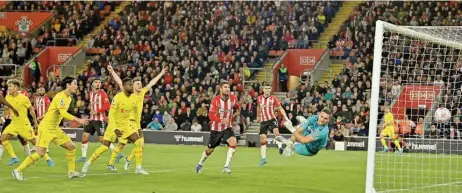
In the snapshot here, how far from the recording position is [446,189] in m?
16.9

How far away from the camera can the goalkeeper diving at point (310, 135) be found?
1505cm

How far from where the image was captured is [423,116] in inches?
1051

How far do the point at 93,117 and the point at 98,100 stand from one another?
2.03ft

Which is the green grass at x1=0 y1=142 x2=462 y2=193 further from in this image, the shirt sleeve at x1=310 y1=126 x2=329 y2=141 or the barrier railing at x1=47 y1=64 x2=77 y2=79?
the barrier railing at x1=47 y1=64 x2=77 y2=79

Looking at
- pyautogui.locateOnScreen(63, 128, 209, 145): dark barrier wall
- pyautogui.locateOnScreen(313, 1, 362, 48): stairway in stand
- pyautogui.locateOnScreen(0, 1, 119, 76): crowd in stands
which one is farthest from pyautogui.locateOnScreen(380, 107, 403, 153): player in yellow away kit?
pyautogui.locateOnScreen(0, 1, 119, 76): crowd in stands

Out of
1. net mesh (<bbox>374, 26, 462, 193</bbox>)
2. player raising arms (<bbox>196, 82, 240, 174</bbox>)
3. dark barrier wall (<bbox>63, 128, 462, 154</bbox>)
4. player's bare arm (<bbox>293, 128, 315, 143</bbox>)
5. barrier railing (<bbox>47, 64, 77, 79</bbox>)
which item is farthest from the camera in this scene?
barrier railing (<bbox>47, 64, 77, 79</bbox>)

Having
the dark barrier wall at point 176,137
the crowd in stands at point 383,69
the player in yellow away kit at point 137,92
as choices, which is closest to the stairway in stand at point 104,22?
the dark barrier wall at point 176,137

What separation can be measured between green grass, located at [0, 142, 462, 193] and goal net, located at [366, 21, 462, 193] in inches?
2.9

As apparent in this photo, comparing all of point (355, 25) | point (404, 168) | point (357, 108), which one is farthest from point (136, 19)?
point (404, 168)

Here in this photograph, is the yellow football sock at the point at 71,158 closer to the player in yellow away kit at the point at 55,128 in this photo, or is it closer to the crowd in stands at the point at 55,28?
the player in yellow away kit at the point at 55,128

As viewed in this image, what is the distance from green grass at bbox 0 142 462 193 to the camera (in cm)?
1585

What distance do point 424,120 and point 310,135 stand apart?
41.7 feet

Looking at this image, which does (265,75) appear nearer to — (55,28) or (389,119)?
(389,119)

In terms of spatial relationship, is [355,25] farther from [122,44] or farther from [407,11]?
[122,44]
